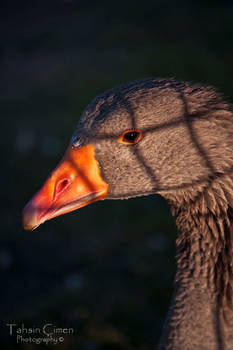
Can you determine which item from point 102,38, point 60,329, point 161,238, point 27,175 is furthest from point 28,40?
point 60,329

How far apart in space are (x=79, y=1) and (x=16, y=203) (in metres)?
7.09

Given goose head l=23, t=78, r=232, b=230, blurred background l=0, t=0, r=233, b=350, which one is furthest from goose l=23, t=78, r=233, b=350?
blurred background l=0, t=0, r=233, b=350

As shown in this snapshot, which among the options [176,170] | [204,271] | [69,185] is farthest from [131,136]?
[204,271]

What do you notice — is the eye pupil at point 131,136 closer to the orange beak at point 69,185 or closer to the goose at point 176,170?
the goose at point 176,170

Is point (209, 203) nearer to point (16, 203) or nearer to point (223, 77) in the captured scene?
point (16, 203)

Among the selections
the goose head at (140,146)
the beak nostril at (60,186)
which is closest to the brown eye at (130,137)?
the goose head at (140,146)

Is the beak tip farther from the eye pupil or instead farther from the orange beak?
the eye pupil

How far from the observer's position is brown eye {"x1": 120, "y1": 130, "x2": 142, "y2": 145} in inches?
100

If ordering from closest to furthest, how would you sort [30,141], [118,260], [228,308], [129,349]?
1. [228,308]
2. [129,349]
3. [118,260]
4. [30,141]

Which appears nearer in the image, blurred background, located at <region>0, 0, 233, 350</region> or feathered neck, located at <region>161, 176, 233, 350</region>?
feathered neck, located at <region>161, 176, 233, 350</region>

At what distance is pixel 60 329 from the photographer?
15.4 feet

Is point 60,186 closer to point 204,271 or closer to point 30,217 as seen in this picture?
point 30,217

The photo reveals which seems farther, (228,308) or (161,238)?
(161,238)

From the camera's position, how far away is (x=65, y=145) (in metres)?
7.75
